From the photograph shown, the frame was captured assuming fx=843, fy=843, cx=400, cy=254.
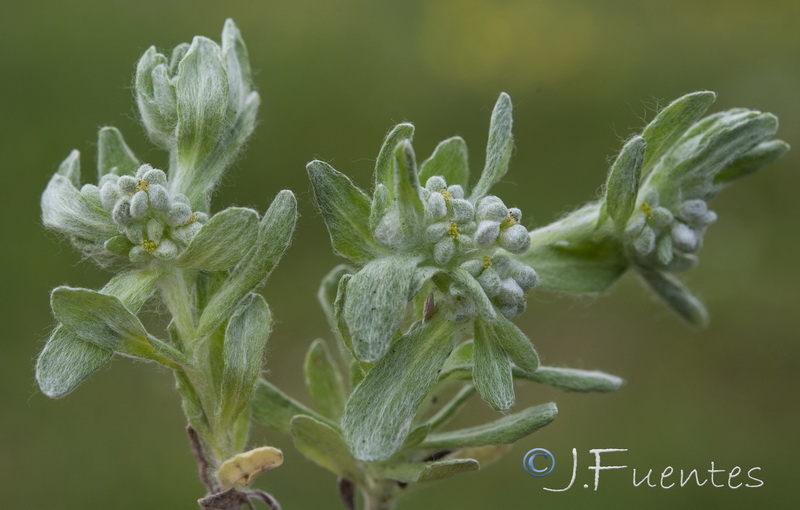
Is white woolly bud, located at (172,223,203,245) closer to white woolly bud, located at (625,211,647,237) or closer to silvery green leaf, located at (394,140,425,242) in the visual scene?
silvery green leaf, located at (394,140,425,242)

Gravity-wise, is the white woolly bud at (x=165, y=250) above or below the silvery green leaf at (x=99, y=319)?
above

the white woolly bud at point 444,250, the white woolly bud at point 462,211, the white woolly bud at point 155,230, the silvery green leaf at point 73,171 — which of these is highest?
the silvery green leaf at point 73,171

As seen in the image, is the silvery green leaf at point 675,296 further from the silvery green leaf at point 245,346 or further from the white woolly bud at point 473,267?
the silvery green leaf at point 245,346

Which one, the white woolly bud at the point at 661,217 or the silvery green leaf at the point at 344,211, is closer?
the silvery green leaf at the point at 344,211

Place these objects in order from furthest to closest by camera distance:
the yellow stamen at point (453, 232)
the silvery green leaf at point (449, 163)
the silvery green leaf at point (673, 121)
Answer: the silvery green leaf at point (449, 163), the silvery green leaf at point (673, 121), the yellow stamen at point (453, 232)

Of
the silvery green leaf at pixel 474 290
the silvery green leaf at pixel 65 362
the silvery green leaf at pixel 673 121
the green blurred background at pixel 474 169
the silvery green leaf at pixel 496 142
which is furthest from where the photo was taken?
the green blurred background at pixel 474 169

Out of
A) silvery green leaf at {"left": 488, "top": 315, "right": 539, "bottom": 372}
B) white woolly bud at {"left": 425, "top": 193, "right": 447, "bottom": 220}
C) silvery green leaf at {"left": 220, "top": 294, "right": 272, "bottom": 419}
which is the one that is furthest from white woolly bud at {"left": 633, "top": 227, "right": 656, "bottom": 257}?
silvery green leaf at {"left": 220, "top": 294, "right": 272, "bottom": 419}

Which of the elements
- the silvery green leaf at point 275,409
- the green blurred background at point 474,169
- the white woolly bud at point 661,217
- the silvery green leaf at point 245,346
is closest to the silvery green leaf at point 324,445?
the silvery green leaf at point 275,409
